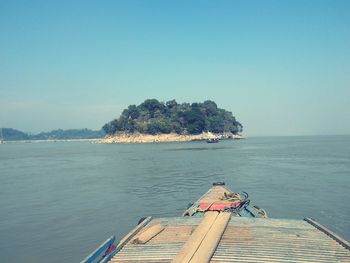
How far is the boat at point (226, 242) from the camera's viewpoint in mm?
8297

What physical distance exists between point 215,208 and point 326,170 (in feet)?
107

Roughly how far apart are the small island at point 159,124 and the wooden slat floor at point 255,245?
Result: 539 feet

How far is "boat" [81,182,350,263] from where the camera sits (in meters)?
8.30

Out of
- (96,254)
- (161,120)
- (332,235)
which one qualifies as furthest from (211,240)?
(161,120)

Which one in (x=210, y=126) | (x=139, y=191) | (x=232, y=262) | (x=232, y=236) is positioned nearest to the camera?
(x=232, y=262)

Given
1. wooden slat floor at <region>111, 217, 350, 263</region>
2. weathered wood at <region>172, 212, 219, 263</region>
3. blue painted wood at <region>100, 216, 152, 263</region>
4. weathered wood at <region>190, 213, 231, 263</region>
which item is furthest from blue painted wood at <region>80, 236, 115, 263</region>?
weathered wood at <region>190, 213, 231, 263</region>

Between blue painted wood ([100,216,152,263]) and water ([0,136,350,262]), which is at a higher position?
blue painted wood ([100,216,152,263])

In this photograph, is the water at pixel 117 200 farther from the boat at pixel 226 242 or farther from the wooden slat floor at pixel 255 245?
the wooden slat floor at pixel 255 245

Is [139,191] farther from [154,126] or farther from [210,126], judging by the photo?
[210,126]

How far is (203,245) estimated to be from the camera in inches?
348

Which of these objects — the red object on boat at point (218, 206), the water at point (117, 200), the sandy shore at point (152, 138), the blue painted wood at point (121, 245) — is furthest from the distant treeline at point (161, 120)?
the blue painted wood at point (121, 245)

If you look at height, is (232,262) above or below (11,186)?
A: above

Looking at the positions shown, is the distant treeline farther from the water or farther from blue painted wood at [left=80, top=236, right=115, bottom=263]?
blue painted wood at [left=80, top=236, right=115, bottom=263]

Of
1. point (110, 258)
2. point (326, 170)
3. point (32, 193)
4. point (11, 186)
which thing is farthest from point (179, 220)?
point (326, 170)
